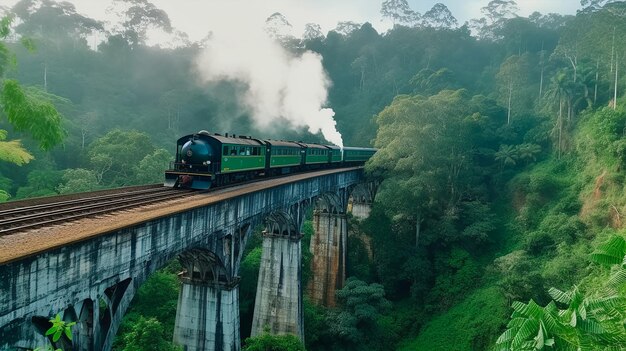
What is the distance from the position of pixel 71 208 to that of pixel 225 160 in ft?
26.2

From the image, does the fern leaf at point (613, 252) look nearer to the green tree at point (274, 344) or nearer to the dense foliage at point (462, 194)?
the dense foliage at point (462, 194)

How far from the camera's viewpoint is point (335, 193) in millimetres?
31906

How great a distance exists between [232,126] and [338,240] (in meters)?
41.1

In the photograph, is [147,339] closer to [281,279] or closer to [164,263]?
[164,263]

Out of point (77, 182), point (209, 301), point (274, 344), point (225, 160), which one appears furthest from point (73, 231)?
point (77, 182)

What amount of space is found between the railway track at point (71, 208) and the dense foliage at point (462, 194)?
1.38 meters

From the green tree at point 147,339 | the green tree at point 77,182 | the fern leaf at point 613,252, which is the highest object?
the fern leaf at point 613,252

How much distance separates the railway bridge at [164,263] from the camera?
23.8 feet

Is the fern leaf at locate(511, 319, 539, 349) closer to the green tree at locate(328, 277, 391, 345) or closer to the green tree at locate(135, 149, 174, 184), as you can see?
the green tree at locate(328, 277, 391, 345)

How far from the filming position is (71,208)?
11.9 m

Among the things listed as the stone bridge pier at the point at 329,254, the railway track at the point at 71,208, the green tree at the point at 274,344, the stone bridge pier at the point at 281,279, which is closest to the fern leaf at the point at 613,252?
the railway track at the point at 71,208

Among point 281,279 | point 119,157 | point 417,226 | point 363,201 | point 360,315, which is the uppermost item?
point 119,157

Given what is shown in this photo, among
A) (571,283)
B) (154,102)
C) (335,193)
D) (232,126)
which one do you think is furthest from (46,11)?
(571,283)

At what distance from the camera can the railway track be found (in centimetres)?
979
